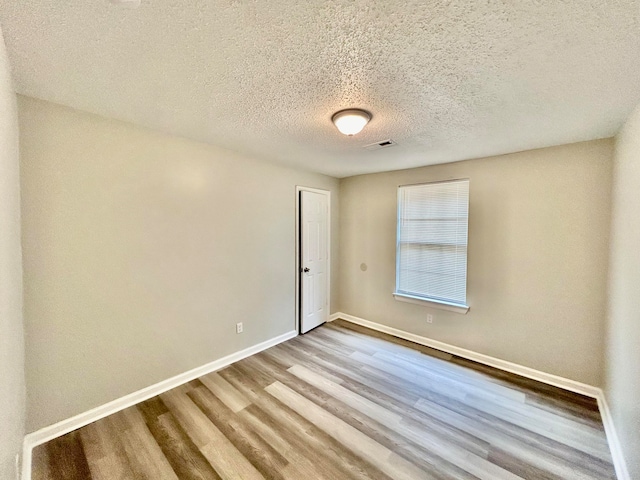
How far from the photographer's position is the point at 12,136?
1459mm

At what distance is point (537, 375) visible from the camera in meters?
2.60

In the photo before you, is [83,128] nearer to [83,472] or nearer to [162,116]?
[162,116]

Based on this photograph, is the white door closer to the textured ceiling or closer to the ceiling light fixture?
the textured ceiling

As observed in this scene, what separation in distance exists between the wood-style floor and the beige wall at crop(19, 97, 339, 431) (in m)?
0.38

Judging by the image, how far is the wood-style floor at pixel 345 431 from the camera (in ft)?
5.31

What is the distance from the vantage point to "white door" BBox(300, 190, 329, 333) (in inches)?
143

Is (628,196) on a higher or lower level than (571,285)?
higher

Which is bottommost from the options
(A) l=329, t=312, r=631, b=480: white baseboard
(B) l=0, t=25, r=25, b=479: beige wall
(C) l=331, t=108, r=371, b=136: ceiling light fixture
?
(A) l=329, t=312, r=631, b=480: white baseboard

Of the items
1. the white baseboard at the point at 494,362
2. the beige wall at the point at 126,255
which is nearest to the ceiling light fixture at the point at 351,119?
the beige wall at the point at 126,255

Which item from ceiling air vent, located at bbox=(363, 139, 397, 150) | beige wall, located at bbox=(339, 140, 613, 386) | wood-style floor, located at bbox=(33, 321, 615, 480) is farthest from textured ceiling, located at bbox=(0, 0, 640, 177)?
wood-style floor, located at bbox=(33, 321, 615, 480)

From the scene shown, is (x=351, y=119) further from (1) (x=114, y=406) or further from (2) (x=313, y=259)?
(1) (x=114, y=406)

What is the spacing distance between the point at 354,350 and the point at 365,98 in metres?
2.76

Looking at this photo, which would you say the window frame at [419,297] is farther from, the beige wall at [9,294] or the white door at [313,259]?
the beige wall at [9,294]

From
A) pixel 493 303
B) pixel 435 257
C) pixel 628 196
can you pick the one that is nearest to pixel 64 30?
pixel 628 196
